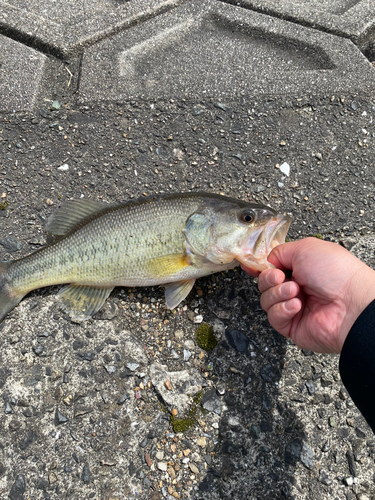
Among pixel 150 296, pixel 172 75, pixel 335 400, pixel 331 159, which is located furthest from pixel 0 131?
pixel 335 400

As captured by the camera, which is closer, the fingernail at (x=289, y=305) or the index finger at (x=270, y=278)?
the fingernail at (x=289, y=305)

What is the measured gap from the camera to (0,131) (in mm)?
A: 3643

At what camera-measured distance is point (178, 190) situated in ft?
11.4

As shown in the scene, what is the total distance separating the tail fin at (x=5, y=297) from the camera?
2.99 meters

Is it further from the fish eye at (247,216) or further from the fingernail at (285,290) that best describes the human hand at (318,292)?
the fish eye at (247,216)

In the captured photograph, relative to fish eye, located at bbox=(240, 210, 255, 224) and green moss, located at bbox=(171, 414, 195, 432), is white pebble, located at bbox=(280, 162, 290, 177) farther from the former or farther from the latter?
green moss, located at bbox=(171, 414, 195, 432)

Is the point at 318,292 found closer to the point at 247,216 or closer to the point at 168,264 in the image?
the point at 247,216

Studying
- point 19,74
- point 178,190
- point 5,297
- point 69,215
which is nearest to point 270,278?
point 178,190

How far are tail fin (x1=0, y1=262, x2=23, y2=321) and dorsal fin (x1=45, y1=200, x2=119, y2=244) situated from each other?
1.57 feet

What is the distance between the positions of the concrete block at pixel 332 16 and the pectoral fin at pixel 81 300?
3790 mm

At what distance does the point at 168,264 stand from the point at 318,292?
3.81ft

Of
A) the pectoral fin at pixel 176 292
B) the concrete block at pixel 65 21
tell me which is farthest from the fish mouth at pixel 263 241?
the concrete block at pixel 65 21

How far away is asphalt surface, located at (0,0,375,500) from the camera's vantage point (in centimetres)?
260

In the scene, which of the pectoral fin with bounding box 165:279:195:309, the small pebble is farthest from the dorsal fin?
the pectoral fin with bounding box 165:279:195:309
